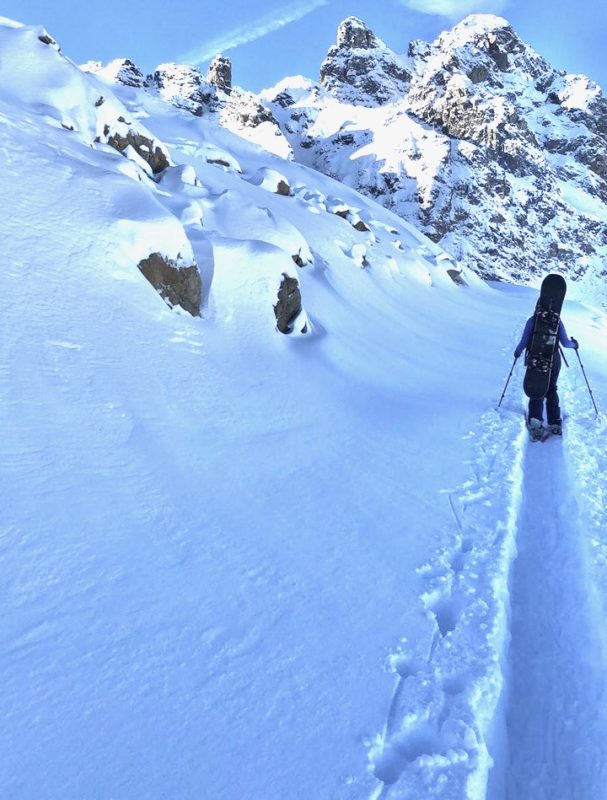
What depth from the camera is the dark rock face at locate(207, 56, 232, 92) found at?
98.9 m

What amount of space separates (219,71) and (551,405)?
115598 millimetres

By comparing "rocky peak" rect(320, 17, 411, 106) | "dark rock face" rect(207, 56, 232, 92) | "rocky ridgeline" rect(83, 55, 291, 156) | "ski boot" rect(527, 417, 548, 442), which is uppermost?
"rocky peak" rect(320, 17, 411, 106)

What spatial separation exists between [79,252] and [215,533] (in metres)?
4.19

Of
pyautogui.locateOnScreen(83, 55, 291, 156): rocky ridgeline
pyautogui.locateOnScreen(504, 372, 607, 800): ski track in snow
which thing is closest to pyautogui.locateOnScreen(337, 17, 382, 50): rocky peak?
pyautogui.locateOnScreen(83, 55, 291, 156): rocky ridgeline

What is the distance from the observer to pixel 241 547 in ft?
11.8

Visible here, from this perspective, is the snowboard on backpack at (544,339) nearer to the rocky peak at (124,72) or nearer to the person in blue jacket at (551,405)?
the person in blue jacket at (551,405)

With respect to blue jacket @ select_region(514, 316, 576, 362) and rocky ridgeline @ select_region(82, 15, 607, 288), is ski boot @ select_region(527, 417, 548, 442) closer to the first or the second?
blue jacket @ select_region(514, 316, 576, 362)

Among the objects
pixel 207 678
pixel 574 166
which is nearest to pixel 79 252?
pixel 207 678

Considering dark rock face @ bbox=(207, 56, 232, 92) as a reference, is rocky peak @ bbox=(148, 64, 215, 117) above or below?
below

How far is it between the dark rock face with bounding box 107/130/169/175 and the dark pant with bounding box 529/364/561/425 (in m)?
10.9

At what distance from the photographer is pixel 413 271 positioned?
24.4 metres

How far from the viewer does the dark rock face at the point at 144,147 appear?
1184 cm

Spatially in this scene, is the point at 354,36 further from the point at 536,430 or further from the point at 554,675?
the point at 554,675

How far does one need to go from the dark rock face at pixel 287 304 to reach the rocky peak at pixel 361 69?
121 m
